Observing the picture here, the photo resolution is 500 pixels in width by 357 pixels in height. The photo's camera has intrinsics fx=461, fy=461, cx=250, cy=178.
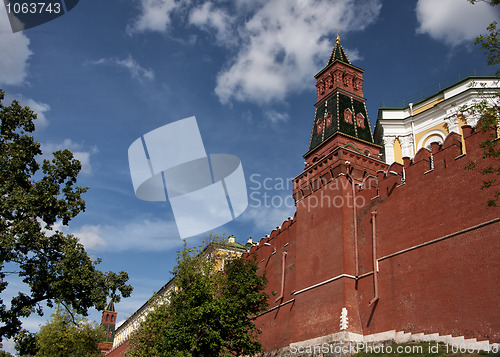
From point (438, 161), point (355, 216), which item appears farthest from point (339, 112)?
point (438, 161)

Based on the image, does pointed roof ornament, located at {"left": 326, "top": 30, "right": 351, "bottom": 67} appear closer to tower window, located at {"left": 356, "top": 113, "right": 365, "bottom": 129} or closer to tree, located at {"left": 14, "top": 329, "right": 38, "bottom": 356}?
tower window, located at {"left": 356, "top": 113, "right": 365, "bottom": 129}

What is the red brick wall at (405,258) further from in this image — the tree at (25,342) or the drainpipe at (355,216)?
the tree at (25,342)

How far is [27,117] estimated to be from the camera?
20547 mm

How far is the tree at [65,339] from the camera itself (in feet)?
138

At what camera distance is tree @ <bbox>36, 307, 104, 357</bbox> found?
42.2 m

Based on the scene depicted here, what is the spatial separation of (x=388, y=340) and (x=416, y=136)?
17.8 meters

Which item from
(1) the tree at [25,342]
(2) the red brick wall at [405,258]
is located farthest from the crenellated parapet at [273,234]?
(1) the tree at [25,342]

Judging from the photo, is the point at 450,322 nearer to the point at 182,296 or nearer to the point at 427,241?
the point at 427,241

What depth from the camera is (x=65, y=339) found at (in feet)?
140

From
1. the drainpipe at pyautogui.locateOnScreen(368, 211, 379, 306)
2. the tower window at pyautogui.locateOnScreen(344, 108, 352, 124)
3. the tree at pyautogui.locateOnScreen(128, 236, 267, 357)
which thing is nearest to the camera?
the drainpipe at pyautogui.locateOnScreen(368, 211, 379, 306)

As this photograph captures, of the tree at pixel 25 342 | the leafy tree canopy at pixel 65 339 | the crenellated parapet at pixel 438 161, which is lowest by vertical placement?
the tree at pixel 25 342

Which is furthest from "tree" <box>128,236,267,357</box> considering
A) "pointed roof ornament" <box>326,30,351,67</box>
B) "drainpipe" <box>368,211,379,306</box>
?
"pointed roof ornament" <box>326,30,351,67</box>

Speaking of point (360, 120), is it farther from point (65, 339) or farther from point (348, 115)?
point (65, 339)

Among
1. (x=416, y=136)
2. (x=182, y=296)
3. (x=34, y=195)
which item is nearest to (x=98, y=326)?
(x=182, y=296)
